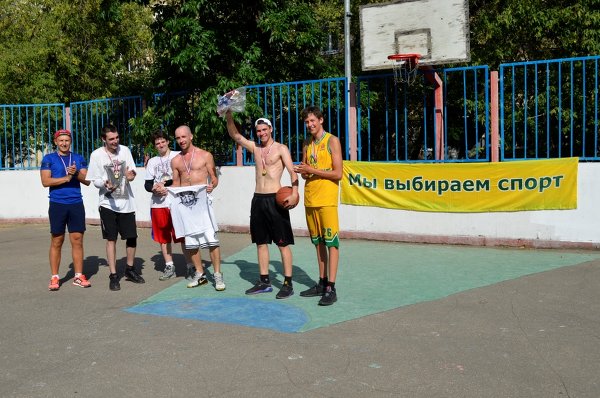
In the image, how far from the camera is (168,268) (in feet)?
26.2

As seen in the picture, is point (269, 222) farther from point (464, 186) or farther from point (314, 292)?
point (464, 186)

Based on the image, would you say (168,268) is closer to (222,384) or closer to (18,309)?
(18,309)

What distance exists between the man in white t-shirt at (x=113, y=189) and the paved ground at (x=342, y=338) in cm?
59

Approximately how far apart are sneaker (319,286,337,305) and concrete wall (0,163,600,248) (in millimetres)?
3942

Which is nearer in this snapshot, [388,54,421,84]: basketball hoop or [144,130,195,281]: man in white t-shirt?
[144,130,195,281]: man in white t-shirt

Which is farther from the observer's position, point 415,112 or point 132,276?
point 415,112

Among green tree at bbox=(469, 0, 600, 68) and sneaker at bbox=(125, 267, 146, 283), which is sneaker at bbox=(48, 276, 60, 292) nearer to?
sneaker at bbox=(125, 267, 146, 283)

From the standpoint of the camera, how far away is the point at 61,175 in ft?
24.1

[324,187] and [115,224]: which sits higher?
[324,187]

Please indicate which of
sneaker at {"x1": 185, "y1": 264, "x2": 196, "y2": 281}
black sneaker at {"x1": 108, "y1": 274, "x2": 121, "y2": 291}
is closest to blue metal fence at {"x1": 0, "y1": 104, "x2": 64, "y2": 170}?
black sneaker at {"x1": 108, "y1": 274, "x2": 121, "y2": 291}

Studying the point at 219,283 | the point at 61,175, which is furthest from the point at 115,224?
the point at 219,283

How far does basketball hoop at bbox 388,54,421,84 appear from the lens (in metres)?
10.3

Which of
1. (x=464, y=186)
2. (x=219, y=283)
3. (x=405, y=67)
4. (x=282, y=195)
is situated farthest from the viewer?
(x=405, y=67)

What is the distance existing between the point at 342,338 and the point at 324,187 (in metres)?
1.70
